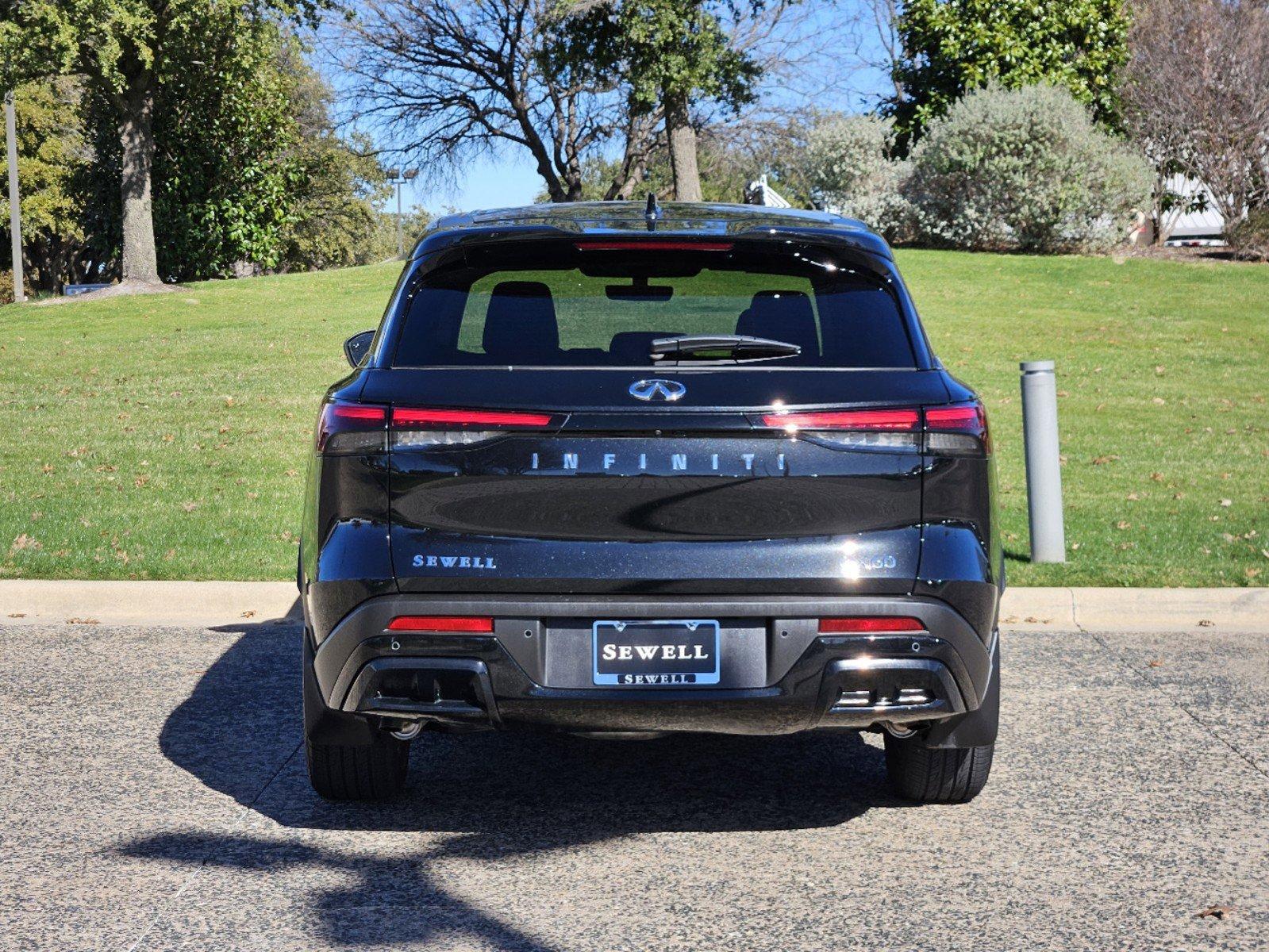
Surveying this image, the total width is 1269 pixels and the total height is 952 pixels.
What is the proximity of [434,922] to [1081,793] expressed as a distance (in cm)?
228

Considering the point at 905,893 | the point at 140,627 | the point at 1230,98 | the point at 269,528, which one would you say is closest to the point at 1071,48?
the point at 1230,98

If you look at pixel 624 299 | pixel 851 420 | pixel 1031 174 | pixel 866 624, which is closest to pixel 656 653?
pixel 866 624

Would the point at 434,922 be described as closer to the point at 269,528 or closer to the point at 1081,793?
the point at 1081,793

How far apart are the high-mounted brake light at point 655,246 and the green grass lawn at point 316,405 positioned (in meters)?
4.36

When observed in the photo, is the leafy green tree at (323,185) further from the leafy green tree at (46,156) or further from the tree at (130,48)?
the tree at (130,48)

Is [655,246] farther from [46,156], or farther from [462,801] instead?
Answer: [46,156]

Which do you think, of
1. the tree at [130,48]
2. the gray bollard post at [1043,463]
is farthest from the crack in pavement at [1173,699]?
the tree at [130,48]

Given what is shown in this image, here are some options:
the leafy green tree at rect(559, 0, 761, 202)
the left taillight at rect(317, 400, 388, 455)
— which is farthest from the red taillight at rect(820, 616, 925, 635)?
the leafy green tree at rect(559, 0, 761, 202)

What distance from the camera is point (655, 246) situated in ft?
13.6

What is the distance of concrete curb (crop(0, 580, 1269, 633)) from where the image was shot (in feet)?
24.7

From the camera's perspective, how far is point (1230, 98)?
3053cm

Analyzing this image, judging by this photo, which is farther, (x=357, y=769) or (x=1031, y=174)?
(x=1031, y=174)

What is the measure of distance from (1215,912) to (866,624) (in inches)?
45.6

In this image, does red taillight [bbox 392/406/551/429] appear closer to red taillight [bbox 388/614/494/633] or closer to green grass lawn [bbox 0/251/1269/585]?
red taillight [bbox 388/614/494/633]
